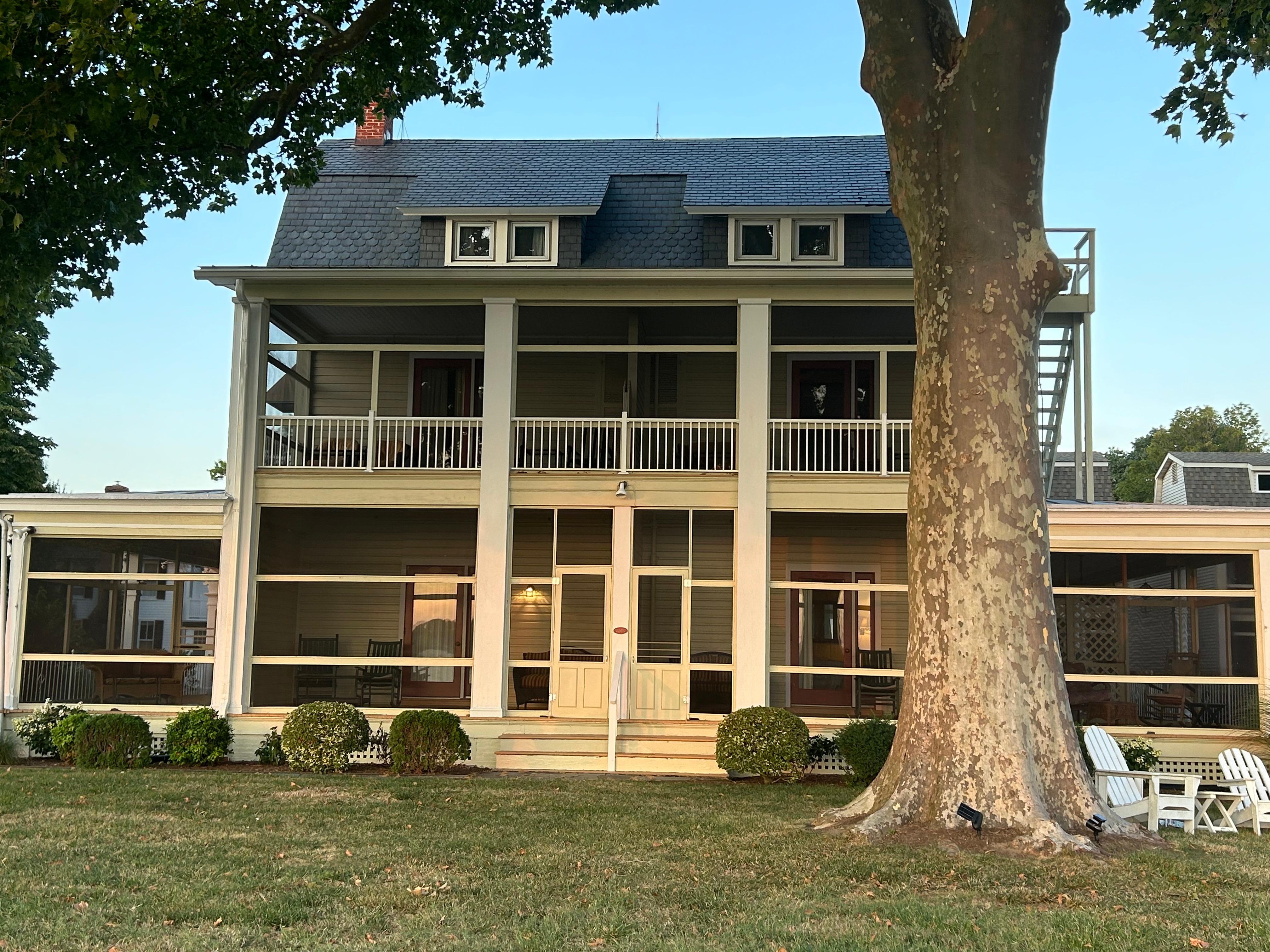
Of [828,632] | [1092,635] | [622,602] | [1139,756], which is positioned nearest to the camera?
[1139,756]

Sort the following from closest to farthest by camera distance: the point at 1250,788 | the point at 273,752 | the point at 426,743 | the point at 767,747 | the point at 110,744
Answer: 1. the point at 1250,788
2. the point at 767,747
3. the point at 426,743
4. the point at 110,744
5. the point at 273,752

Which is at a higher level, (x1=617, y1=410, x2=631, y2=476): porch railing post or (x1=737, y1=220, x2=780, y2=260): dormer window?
(x1=737, y1=220, x2=780, y2=260): dormer window

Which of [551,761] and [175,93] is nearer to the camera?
[175,93]

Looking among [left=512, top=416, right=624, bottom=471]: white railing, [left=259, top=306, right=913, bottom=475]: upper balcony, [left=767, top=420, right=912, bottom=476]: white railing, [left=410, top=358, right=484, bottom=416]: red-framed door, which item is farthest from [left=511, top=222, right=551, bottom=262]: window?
[left=767, top=420, right=912, bottom=476]: white railing

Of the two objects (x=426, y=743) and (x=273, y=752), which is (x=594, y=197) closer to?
(x=426, y=743)

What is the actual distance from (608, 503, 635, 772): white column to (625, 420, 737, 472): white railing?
77cm

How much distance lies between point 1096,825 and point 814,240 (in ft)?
37.8

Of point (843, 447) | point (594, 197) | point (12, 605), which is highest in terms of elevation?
point (594, 197)

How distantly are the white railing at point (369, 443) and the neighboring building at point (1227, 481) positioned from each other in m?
24.2

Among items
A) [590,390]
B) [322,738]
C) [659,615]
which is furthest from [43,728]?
[590,390]

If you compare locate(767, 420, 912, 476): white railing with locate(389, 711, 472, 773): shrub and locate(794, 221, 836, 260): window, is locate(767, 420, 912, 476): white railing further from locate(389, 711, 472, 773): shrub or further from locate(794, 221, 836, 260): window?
locate(389, 711, 472, 773): shrub

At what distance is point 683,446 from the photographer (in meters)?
17.2

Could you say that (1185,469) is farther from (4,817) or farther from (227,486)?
(4,817)

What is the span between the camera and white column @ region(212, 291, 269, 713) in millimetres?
16328
